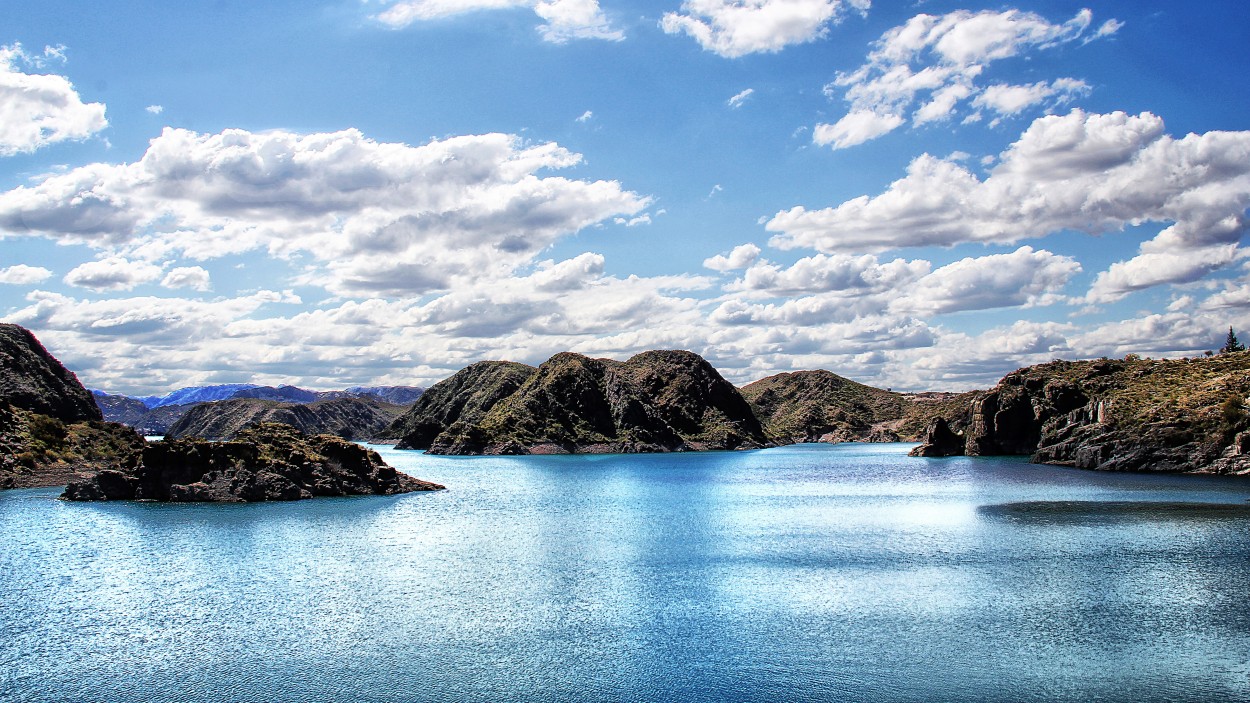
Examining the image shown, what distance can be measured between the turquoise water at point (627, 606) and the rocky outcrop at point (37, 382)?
3512 inches

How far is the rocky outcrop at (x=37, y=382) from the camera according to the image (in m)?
158

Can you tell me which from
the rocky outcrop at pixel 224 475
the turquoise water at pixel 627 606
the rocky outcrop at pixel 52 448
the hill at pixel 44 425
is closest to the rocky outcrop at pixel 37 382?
the hill at pixel 44 425

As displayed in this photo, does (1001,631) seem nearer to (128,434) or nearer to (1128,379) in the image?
(128,434)

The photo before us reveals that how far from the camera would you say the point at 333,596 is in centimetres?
4988

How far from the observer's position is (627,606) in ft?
154

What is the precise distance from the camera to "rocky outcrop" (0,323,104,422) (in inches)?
6225

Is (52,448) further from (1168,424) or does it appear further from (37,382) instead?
(1168,424)

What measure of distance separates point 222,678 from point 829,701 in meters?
25.3

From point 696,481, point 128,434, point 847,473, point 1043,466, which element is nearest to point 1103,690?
point 696,481

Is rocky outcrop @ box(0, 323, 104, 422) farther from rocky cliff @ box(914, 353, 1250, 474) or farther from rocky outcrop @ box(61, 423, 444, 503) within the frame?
rocky cliff @ box(914, 353, 1250, 474)

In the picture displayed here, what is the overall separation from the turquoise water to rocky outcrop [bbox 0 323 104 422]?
3512 inches

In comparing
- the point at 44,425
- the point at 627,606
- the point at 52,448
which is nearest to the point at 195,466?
the point at 52,448

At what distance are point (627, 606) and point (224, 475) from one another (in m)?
79.0

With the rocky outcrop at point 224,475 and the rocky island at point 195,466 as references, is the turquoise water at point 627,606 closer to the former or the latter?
the rocky outcrop at point 224,475
